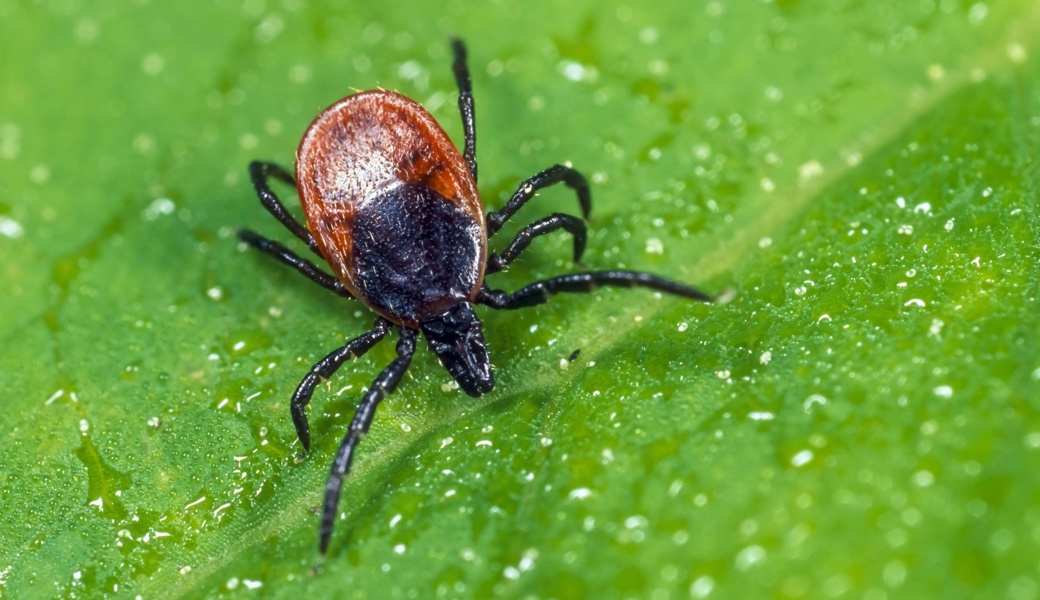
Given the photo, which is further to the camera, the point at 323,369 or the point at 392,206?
the point at 392,206

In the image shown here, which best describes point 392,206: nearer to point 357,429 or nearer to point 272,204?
point 272,204

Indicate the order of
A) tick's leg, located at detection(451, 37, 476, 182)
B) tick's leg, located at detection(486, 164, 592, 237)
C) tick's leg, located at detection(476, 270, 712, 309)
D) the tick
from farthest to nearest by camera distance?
tick's leg, located at detection(451, 37, 476, 182), tick's leg, located at detection(486, 164, 592, 237), the tick, tick's leg, located at detection(476, 270, 712, 309)

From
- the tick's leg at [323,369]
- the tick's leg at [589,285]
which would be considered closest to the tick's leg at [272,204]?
the tick's leg at [323,369]

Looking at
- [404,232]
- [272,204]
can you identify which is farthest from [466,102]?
[272,204]

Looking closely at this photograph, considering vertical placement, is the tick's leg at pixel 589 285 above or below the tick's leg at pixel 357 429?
above

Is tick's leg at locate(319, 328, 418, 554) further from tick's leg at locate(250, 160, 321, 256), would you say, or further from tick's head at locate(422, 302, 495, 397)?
tick's leg at locate(250, 160, 321, 256)

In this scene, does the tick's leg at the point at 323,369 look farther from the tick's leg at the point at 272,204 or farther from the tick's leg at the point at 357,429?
the tick's leg at the point at 272,204

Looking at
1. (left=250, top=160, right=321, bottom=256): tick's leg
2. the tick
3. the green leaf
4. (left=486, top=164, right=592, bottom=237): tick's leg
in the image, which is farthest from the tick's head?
(left=250, top=160, right=321, bottom=256): tick's leg
